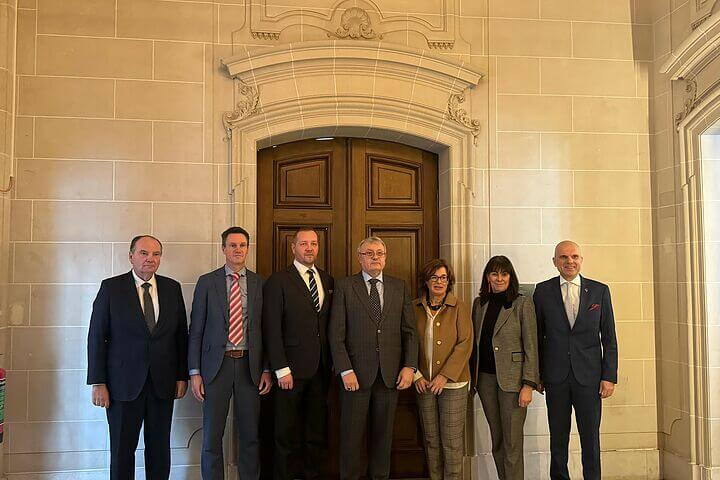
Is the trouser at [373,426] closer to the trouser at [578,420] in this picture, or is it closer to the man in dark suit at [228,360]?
the man in dark suit at [228,360]

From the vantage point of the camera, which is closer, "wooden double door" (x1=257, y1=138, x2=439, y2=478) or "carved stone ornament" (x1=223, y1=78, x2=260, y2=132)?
"carved stone ornament" (x1=223, y1=78, x2=260, y2=132)

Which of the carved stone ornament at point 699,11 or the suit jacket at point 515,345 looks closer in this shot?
the suit jacket at point 515,345

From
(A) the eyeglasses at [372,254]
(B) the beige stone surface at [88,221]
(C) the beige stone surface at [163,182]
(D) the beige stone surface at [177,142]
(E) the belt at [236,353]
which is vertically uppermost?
(D) the beige stone surface at [177,142]

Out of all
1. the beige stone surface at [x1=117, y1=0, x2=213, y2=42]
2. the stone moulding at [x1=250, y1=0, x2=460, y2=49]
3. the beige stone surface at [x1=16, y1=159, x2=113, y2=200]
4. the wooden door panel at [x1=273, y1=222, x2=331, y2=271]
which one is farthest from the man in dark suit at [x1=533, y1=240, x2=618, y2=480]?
the beige stone surface at [x1=16, y1=159, x2=113, y2=200]

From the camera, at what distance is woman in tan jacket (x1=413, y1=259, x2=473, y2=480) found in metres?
4.27

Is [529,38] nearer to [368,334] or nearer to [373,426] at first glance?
[368,334]

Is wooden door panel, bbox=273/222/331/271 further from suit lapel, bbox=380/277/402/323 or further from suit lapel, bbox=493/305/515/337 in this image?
suit lapel, bbox=493/305/515/337

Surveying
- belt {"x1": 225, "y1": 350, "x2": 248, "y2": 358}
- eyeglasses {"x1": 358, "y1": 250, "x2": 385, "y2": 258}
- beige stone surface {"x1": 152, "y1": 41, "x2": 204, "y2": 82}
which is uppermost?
beige stone surface {"x1": 152, "y1": 41, "x2": 204, "y2": 82}

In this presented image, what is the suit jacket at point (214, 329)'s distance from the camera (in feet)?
13.3

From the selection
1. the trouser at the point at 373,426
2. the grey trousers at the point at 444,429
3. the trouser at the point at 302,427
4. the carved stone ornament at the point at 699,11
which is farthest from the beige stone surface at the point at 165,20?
the carved stone ornament at the point at 699,11

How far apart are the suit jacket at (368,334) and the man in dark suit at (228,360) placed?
48 centimetres

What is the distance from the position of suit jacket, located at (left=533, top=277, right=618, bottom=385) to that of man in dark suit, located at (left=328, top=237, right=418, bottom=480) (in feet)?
2.79

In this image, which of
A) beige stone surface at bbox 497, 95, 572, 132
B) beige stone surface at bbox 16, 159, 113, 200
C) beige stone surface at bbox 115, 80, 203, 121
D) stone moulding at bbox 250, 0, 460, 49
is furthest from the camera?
beige stone surface at bbox 497, 95, 572, 132

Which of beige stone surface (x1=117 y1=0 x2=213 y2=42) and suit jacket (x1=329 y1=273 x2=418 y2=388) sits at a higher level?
beige stone surface (x1=117 y1=0 x2=213 y2=42)
